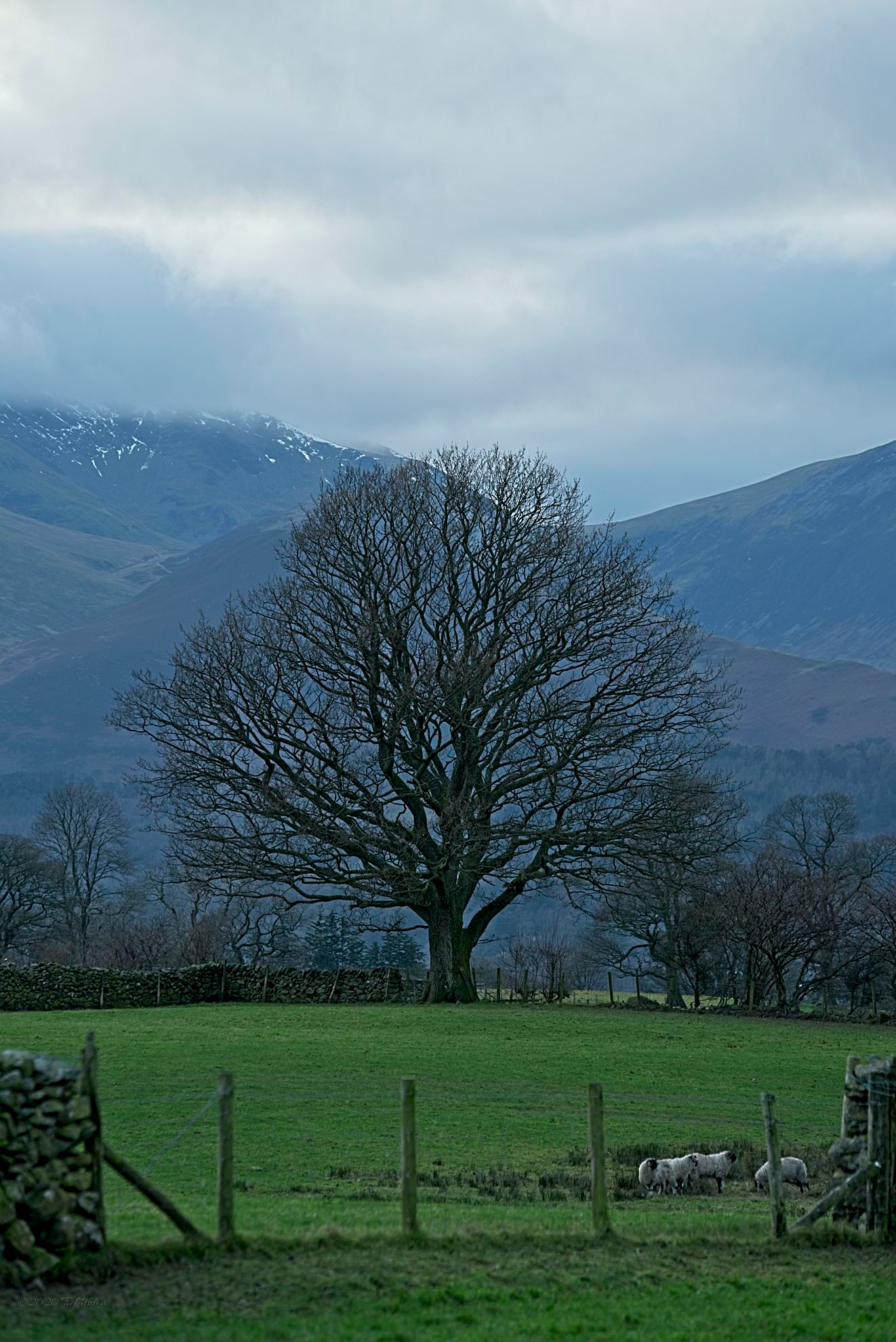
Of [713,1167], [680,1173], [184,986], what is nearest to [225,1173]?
[680,1173]

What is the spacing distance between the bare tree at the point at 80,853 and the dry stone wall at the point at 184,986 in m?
35.9

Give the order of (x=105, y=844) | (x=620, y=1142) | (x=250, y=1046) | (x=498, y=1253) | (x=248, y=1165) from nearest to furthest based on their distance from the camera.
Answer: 1. (x=498, y=1253)
2. (x=248, y=1165)
3. (x=620, y=1142)
4. (x=250, y=1046)
5. (x=105, y=844)

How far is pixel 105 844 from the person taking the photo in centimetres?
10556

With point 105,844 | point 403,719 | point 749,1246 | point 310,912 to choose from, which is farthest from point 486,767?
point 310,912

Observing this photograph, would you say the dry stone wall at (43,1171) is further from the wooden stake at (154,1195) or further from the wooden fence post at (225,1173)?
the wooden fence post at (225,1173)

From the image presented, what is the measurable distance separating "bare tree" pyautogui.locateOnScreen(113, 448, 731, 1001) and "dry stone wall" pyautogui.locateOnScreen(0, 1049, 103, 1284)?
1220 inches

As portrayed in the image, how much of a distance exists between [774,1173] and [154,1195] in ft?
19.5

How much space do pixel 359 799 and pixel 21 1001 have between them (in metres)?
13.7

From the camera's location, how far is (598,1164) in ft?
40.9

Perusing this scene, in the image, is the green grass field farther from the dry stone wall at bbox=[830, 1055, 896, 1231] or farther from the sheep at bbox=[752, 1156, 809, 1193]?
the dry stone wall at bbox=[830, 1055, 896, 1231]

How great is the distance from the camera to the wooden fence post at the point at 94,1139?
10727mm

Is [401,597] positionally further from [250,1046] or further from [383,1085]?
[383,1085]

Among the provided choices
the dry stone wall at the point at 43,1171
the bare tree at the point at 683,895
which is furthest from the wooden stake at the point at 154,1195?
the bare tree at the point at 683,895

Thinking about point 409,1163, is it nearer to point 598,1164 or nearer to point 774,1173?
point 598,1164
